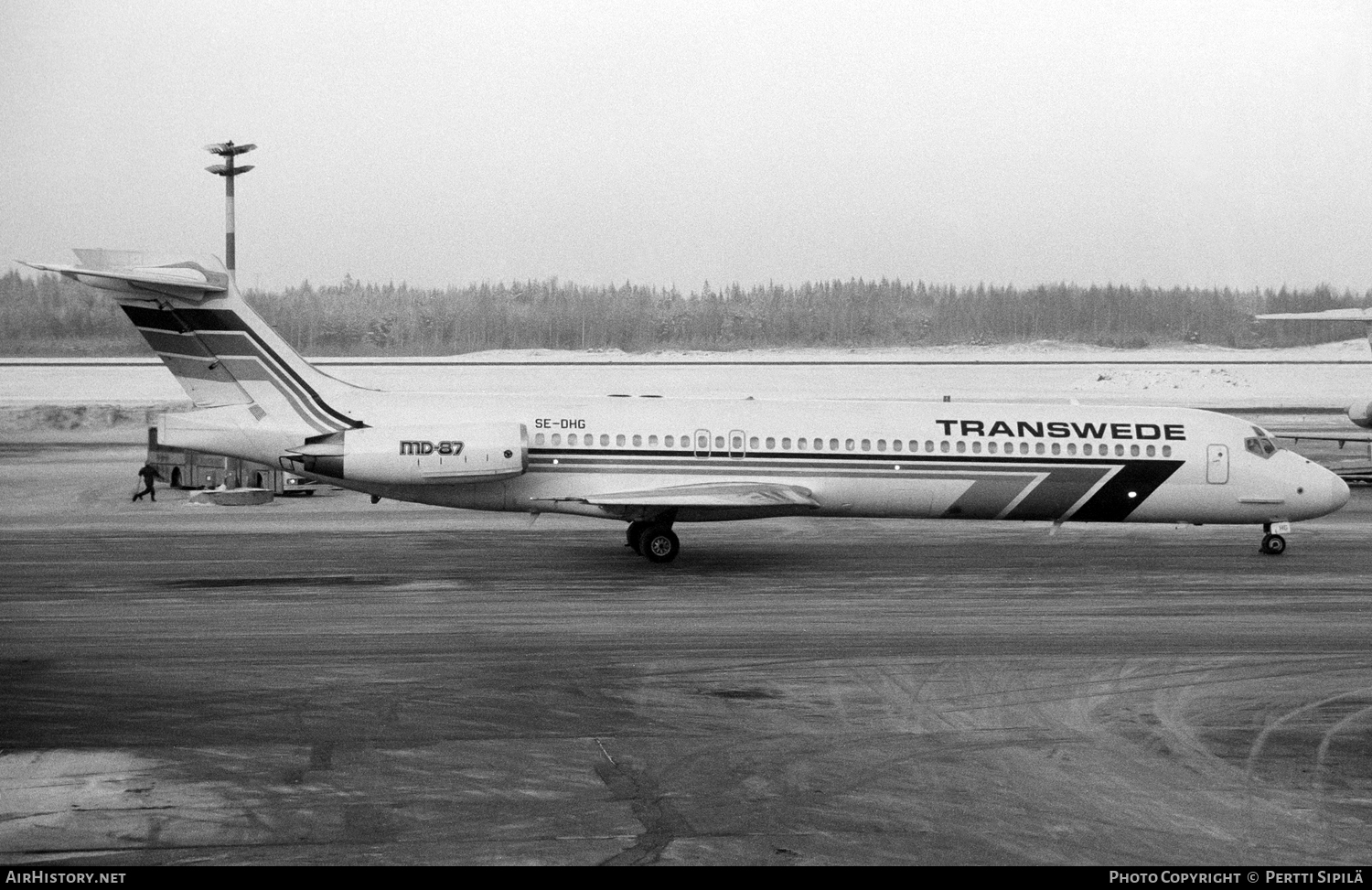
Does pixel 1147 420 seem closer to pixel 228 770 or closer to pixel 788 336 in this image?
pixel 228 770

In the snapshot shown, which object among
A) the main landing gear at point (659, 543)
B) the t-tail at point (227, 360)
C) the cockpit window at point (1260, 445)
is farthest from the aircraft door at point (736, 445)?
the cockpit window at point (1260, 445)

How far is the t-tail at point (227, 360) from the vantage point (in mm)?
20781

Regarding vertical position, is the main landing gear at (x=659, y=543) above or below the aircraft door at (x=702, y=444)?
below

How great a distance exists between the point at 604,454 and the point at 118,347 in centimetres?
2377

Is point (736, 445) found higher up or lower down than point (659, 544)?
higher up

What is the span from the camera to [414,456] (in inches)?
814

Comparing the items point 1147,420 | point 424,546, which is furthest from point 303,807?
point 1147,420

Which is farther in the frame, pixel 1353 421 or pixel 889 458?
pixel 1353 421

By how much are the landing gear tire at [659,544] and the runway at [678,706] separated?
39 centimetres

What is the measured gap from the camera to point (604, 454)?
21.5 meters

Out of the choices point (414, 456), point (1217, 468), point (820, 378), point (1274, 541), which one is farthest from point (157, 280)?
point (820, 378)

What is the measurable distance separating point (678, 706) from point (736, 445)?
9.59 m

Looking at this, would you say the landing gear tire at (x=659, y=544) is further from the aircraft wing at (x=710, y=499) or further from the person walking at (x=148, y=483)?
the person walking at (x=148, y=483)

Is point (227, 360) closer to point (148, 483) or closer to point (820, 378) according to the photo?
point (148, 483)
